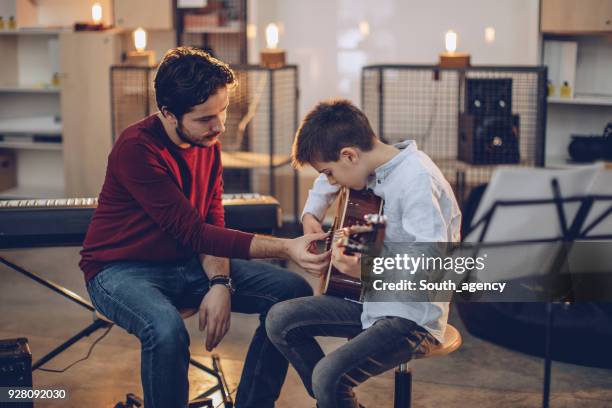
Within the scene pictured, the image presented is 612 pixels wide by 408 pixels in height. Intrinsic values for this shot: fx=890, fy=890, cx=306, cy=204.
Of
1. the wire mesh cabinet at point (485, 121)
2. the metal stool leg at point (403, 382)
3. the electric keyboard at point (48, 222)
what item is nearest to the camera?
the metal stool leg at point (403, 382)

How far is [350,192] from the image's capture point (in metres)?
2.26

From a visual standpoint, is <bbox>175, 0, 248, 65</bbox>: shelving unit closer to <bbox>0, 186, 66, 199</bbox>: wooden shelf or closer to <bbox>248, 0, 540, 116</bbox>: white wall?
<bbox>248, 0, 540, 116</bbox>: white wall

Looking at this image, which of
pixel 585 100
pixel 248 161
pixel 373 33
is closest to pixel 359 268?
pixel 248 161

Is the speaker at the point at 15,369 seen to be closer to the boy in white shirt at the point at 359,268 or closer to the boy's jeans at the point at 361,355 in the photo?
the boy in white shirt at the point at 359,268

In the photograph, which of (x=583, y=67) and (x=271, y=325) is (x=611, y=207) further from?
(x=583, y=67)

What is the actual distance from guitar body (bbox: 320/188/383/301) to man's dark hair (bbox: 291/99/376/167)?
0.12 meters

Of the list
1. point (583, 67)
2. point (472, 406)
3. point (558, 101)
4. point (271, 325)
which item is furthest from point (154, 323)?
point (583, 67)

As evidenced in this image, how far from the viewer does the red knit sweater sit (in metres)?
2.37

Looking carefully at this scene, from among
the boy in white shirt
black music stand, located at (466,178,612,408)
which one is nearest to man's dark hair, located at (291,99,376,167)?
the boy in white shirt

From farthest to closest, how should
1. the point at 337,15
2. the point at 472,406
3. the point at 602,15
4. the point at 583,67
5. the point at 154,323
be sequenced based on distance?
the point at 337,15 < the point at 583,67 < the point at 602,15 < the point at 472,406 < the point at 154,323

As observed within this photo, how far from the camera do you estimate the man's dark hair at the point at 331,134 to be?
2180 mm

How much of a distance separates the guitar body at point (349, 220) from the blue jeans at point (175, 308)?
274 millimetres

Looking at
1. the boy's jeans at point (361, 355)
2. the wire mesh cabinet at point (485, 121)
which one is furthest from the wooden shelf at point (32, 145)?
the boy's jeans at point (361, 355)

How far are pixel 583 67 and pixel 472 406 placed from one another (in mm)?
2531
